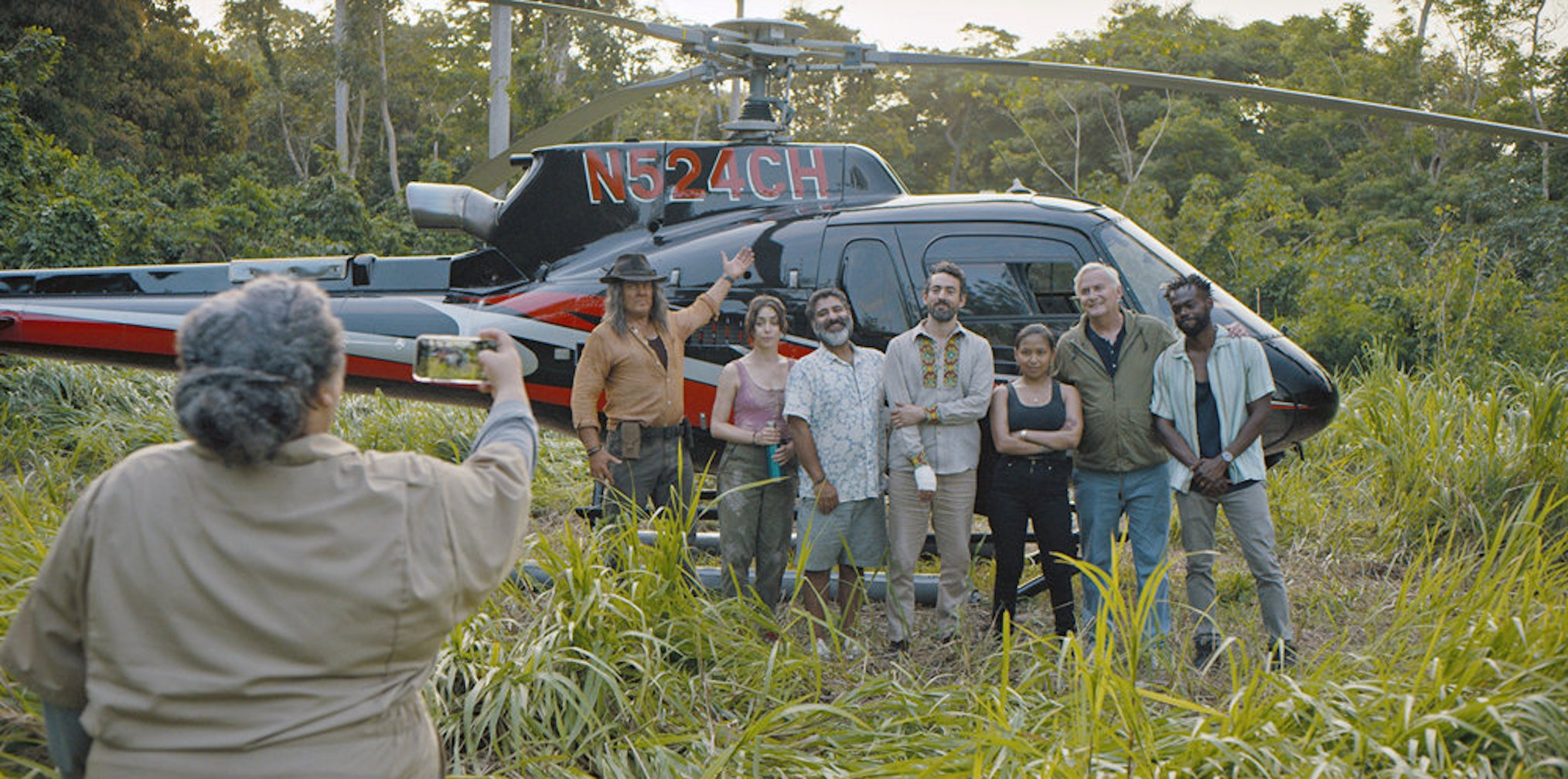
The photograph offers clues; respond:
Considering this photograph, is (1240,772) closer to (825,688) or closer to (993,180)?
(825,688)

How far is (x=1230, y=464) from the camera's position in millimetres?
5059

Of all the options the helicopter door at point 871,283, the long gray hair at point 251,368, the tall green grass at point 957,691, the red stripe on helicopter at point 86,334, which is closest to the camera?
the long gray hair at point 251,368

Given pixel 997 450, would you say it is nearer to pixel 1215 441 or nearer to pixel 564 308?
pixel 1215 441

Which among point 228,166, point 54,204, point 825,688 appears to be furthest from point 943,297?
point 228,166

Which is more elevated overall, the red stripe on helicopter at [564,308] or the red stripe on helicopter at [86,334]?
the red stripe on helicopter at [564,308]

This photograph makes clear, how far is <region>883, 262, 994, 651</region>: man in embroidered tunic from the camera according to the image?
527 centimetres

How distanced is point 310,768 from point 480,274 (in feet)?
18.0

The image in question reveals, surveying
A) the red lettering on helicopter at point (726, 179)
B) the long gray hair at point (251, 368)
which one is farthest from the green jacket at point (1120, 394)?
the long gray hair at point (251, 368)

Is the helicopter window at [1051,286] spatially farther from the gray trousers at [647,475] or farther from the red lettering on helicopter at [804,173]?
the gray trousers at [647,475]

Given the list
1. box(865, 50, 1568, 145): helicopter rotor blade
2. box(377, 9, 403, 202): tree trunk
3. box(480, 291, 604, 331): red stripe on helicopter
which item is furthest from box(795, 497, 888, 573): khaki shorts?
box(377, 9, 403, 202): tree trunk

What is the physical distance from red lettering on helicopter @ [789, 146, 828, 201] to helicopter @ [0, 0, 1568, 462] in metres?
0.01

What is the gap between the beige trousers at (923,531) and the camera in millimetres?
5293

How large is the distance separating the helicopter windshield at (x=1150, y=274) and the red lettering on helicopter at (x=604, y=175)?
271 centimetres

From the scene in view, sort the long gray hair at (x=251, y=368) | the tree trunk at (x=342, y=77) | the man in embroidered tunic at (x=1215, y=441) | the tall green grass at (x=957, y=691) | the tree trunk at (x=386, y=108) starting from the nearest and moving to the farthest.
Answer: the long gray hair at (x=251, y=368), the tall green grass at (x=957, y=691), the man in embroidered tunic at (x=1215, y=441), the tree trunk at (x=342, y=77), the tree trunk at (x=386, y=108)
